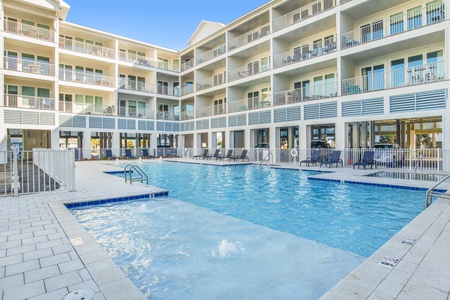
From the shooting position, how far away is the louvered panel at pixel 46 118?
19.5m

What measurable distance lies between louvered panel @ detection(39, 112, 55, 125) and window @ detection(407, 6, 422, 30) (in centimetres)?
2434

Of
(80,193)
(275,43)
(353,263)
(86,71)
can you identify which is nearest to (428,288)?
(353,263)

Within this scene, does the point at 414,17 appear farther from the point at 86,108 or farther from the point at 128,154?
the point at 86,108

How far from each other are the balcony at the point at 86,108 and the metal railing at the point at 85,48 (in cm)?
470

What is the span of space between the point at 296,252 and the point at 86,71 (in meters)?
27.4

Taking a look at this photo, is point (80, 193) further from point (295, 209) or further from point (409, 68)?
point (409, 68)

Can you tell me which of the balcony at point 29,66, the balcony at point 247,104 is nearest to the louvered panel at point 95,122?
the balcony at point 29,66

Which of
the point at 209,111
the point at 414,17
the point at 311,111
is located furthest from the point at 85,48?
the point at 414,17

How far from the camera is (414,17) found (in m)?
14.3

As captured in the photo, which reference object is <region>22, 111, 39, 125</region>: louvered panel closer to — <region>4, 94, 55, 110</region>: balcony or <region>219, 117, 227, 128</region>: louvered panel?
<region>4, 94, 55, 110</region>: balcony

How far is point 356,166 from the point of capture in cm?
1456

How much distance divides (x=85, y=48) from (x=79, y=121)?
23.3ft

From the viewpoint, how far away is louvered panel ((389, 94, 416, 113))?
1308 cm

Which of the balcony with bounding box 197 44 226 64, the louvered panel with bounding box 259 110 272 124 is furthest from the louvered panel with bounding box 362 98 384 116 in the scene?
the balcony with bounding box 197 44 226 64
